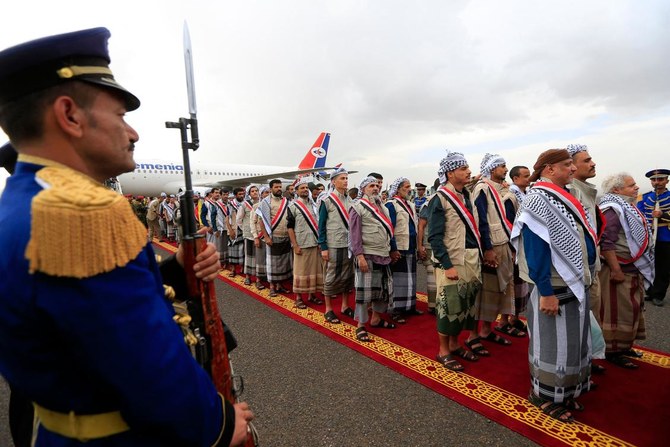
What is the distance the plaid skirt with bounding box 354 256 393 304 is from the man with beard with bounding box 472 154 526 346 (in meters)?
1.00

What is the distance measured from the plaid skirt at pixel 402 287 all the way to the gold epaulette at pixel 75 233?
4.01m

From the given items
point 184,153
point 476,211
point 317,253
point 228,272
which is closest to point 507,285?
point 476,211

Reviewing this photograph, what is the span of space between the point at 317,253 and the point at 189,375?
14.3 feet

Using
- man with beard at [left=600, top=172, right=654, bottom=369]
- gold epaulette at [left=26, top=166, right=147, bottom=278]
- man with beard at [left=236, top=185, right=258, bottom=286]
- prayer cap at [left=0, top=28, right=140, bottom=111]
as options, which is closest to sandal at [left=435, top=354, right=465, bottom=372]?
man with beard at [left=600, top=172, right=654, bottom=369]

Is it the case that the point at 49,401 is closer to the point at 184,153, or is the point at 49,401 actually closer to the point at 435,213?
the point at 184,153

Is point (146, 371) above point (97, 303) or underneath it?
underneath

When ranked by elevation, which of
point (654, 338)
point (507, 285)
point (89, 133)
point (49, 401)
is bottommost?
point (654, 338)

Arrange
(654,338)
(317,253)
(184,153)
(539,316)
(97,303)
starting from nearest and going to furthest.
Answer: (97,303) → (184,153) → (539,316) → (654,338) → (317,253)

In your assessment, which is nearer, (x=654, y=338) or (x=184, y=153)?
(x=184, y=153)

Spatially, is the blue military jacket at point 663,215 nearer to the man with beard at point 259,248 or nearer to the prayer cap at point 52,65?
the man with beard at point 259,248

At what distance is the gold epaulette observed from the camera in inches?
24.7

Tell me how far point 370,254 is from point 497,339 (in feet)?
5.17

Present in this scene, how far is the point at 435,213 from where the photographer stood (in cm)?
312

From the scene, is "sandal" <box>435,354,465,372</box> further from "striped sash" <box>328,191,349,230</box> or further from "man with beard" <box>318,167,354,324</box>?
"striped sash" <box>328,191,349,230</box>
